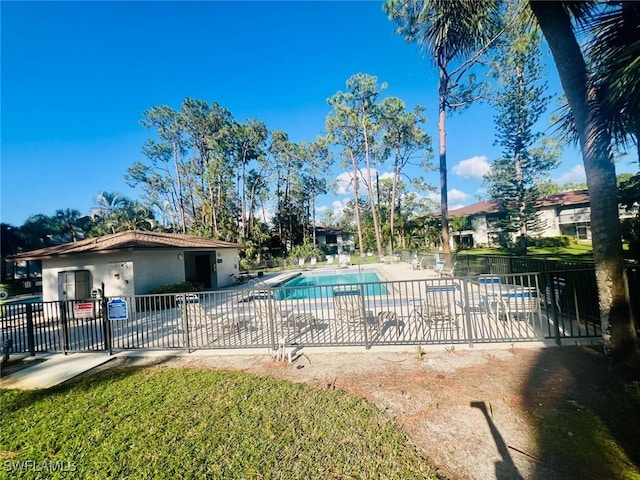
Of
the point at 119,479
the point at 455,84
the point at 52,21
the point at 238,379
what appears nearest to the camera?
the point at 119,479

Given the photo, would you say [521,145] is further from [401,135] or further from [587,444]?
[587,444]

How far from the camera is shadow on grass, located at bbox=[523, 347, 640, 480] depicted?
217 cm

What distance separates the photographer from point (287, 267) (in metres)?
28.0

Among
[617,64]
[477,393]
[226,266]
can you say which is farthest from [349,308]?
[226,266]

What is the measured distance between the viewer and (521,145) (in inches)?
711

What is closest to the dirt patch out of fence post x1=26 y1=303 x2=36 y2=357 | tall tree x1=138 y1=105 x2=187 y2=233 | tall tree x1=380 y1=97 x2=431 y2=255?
fence post x1=26 y1=303 x2=36 y2=357

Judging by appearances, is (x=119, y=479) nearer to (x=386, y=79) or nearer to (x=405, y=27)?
(x=405, y=27)

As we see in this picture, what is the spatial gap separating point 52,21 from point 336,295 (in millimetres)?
11971

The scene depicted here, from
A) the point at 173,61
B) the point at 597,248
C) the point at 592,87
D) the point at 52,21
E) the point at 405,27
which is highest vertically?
the point at 173,61

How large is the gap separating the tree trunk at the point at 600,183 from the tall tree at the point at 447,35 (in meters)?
3.62

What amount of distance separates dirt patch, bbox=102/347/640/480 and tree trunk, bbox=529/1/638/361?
581 millimetres

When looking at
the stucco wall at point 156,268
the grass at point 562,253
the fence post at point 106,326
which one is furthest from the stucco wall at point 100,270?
the grass at point 562,253

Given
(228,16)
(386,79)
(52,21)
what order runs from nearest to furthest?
1. (52,21)
2. (228,16)
3. (386,79)

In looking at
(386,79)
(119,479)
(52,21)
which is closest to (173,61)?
(52,21)
